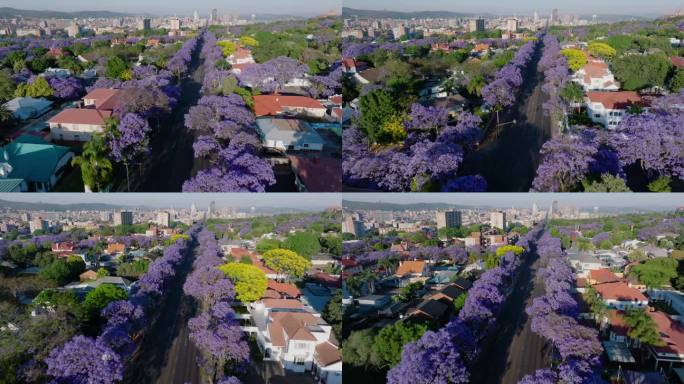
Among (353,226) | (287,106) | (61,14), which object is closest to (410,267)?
(353,226)

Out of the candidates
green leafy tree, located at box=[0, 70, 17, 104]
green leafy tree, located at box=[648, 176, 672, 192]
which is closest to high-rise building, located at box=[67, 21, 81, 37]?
green leafy tree, located at box=[0, 70, 17, 104]

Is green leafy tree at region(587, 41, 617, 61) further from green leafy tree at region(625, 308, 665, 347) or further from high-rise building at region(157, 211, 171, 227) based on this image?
Answer: high-rise building at region(157, 211, 171, 227)

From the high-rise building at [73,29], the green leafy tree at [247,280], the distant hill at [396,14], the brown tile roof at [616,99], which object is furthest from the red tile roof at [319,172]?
the high-rise building at [73,29]

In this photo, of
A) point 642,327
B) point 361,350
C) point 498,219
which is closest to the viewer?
point 498,219

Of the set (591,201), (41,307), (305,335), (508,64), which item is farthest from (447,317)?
(41,307)

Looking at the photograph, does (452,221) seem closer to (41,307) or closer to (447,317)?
(447,317)

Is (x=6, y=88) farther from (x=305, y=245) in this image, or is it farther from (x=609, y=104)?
(x=609, y=104)
